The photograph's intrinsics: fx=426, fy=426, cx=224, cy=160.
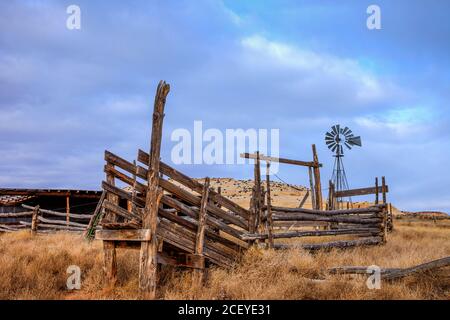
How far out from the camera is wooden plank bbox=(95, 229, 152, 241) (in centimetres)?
715

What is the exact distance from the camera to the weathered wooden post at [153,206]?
7.11m

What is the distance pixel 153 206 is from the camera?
284 inches

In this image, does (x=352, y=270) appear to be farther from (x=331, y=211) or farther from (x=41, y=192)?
(x=41, y=192)

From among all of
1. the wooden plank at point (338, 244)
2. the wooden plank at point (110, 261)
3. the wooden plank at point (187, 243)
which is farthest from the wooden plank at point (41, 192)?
the wooden plank at point (187, 243)

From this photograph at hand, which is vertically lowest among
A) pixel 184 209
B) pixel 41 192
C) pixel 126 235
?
pixel 126 235

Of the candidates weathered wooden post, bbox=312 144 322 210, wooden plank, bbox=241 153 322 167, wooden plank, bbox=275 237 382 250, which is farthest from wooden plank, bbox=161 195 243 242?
weathered wooden post, bbox=312 144 322 210

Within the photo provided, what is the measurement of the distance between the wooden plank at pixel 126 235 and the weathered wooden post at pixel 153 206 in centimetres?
8

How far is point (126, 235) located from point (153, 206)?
81 centimetres

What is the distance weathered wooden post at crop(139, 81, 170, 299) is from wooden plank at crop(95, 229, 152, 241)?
0.08m

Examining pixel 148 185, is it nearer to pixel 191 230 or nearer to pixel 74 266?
pixel 191 230

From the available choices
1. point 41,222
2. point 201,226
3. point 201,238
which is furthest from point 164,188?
point 41,222

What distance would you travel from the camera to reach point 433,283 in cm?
747

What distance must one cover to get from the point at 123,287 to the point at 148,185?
2002 millimetres
